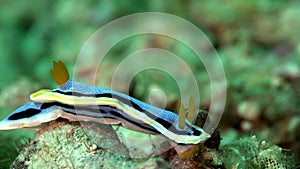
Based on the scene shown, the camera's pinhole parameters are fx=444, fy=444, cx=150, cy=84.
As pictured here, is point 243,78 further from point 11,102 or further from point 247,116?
point 11,102

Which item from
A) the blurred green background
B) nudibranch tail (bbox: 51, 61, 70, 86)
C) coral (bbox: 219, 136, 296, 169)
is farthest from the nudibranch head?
coral (bbox: 219, 136, 296, 169)

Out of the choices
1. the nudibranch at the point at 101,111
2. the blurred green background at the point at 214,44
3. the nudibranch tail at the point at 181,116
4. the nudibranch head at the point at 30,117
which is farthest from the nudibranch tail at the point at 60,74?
the blurred green background at the point at 214,44

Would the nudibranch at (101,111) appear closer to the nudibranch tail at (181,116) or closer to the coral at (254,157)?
the nudibranch tail at (181,116)

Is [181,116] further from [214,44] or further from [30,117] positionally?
[214,44]

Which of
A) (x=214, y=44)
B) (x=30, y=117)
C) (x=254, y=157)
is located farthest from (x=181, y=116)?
(x=214, y=44)

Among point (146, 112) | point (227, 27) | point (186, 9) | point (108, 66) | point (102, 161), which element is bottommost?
point (102, 161)

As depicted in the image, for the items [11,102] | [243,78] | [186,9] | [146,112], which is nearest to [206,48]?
[186,9]
